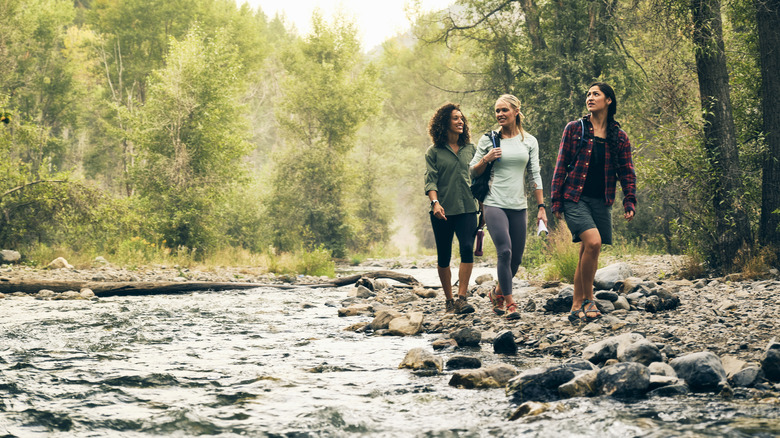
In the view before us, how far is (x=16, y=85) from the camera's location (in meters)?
30.4

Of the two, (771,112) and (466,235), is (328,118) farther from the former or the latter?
(466,235)

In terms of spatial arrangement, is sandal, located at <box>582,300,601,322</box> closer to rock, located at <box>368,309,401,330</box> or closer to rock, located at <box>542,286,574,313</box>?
rock, located at <box>542,286,574,313</box>

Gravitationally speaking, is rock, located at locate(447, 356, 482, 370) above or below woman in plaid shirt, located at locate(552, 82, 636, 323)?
below

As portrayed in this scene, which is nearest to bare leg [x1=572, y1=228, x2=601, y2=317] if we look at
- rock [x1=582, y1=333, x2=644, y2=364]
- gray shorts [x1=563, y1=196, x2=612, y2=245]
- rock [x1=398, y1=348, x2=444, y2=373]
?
gray shorts [x1=563, y1=196, x2=612, y2=245]

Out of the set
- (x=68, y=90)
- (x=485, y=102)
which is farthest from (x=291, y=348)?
(x=68, y=90)

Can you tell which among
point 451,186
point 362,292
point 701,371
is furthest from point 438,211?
point 362,292

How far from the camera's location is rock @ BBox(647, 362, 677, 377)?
387cm

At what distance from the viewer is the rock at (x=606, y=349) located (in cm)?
441

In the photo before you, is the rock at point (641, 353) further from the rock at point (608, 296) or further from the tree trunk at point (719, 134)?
the tree trunk at point (719, 134)

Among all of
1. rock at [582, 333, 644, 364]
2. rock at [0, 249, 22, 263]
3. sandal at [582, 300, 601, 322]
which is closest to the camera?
rock at [582, 333, 644, 364]

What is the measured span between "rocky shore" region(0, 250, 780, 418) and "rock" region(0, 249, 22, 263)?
1231 cm

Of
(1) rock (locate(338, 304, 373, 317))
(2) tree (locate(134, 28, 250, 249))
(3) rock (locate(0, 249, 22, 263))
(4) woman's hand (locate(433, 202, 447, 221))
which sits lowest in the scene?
(1) rock (locate(338, 304, 373, 317))

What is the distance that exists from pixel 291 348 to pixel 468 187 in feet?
8.55

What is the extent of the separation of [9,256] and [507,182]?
15.8m
